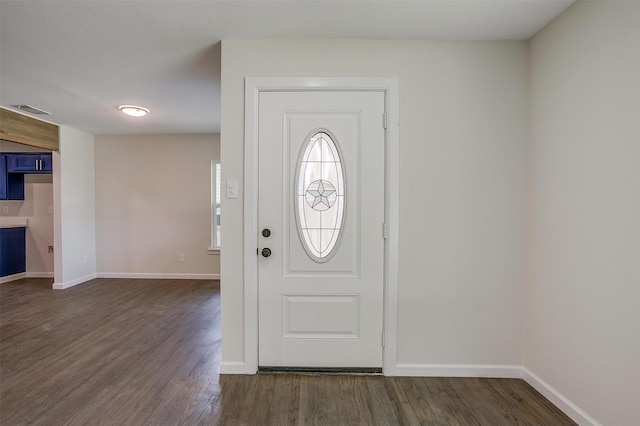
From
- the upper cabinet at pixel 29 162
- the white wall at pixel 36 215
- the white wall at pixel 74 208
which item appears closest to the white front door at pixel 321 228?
the white wall at pixel 74 208

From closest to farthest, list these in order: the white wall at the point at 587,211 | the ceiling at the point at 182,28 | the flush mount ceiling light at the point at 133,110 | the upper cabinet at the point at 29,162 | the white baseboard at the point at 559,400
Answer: the white wall at the point at 587,211 < the white baseboard at the point at 559,400 < the ceiling at the point at 182,28 < the flush mount ceiling light at the point at 133,110 < the upper cabinet at the point at 29,162

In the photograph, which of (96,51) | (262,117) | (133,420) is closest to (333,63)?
(262,117)

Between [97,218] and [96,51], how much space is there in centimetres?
364

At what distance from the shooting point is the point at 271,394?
1.87 m

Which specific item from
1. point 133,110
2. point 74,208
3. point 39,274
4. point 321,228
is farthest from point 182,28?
point 39,274

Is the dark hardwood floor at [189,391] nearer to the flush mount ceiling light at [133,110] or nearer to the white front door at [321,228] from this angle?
the white front door at [321,228]

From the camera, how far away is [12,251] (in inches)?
186

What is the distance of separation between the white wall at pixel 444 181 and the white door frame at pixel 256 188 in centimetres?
5

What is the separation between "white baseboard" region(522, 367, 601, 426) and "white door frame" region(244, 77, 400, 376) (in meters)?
0.93

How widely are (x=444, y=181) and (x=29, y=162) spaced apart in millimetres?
6022

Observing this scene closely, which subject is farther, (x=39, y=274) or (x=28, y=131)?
(x=39, y=274)

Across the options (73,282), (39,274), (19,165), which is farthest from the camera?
(39,274)

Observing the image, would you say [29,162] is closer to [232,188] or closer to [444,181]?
[232,188]

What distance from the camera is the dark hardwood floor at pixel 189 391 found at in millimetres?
1672
